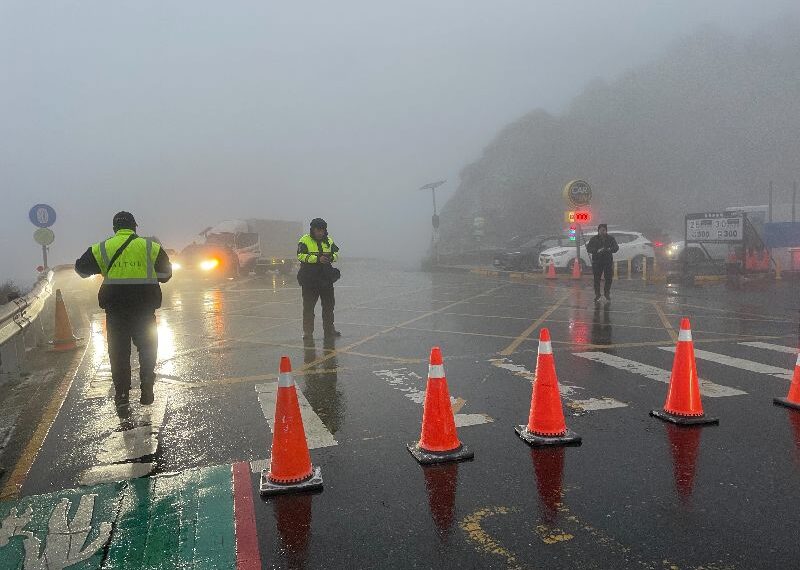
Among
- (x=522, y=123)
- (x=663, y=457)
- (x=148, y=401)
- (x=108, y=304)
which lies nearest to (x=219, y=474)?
(x=148, y=401)

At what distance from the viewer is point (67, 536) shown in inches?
136

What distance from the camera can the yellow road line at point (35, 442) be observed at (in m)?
4.28

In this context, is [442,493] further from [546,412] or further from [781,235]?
[781,235]

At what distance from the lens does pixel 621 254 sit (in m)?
24.6

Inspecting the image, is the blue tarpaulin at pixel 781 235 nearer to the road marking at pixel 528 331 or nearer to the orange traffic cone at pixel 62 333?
the road marking at pixel 528 331

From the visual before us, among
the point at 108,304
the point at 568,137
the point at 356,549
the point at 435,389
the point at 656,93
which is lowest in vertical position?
the point at 356,549

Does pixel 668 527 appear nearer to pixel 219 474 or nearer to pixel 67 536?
pixel 219 474

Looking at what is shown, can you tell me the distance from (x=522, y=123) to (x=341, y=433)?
102568mm

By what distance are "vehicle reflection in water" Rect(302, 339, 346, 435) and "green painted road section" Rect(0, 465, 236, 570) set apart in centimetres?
161

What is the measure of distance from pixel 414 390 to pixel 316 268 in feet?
13.7

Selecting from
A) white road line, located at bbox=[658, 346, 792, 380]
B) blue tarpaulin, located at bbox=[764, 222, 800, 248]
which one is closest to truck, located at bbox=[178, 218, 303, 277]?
blue tarpaulin, located at bbox=[764, 222, 800, 248]

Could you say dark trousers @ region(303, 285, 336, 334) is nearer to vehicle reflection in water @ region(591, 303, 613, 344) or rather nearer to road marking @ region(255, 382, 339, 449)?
road marking @ region(255, 382, 339, 449)

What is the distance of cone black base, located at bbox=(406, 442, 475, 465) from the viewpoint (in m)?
4.52

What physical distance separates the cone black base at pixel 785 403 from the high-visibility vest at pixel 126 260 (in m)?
6.39
